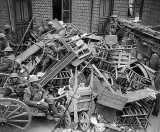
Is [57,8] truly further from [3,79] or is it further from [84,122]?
[84,122]

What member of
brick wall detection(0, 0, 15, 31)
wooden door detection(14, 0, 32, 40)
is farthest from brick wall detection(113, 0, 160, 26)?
brick wall detection(0, 0, 15, 31)

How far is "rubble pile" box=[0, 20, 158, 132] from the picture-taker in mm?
6059

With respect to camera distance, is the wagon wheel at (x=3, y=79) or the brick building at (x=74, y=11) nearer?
the wagon wheel at (x=3, y=79)

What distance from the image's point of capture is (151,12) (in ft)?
44.0

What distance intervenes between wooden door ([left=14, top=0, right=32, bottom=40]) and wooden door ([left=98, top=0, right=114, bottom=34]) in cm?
440

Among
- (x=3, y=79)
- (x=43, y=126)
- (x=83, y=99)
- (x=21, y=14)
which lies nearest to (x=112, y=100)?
(x=83, y=99)

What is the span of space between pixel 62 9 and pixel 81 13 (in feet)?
3.87

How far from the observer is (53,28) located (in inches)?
375

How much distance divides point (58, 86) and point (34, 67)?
128 centimetres

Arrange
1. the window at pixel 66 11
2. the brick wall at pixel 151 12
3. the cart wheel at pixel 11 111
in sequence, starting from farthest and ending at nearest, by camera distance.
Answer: the brick wall at pixel 151 12 → the window at pixel 66 11 → the cart wheel at pixel 11 111

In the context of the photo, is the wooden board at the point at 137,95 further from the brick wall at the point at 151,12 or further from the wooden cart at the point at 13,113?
the brick wall at the point at 151,12

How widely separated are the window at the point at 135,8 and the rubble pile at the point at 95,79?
503cm

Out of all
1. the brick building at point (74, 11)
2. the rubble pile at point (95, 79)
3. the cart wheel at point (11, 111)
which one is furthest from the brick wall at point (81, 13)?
the cart wheel at point (11, 111)

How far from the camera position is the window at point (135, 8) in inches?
500
